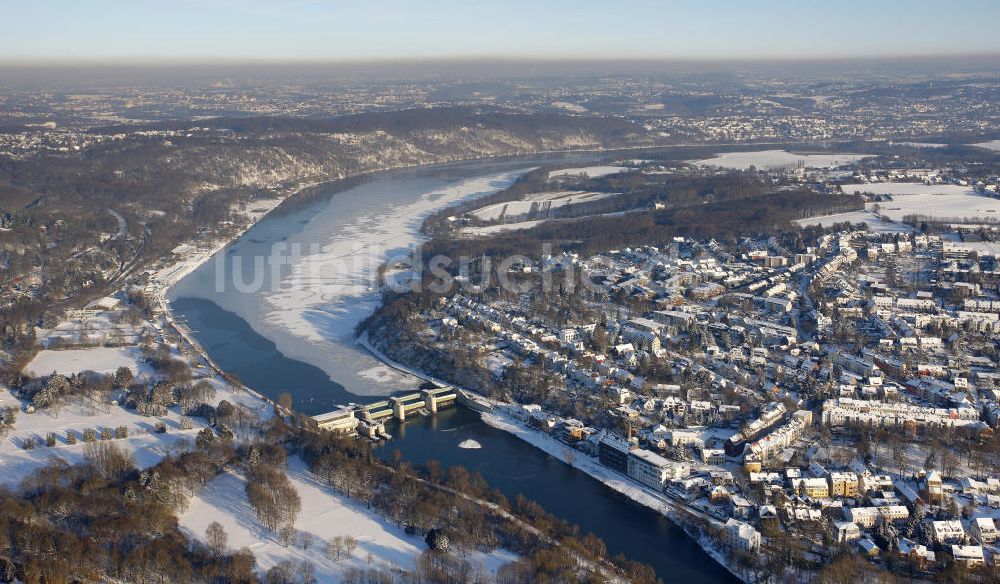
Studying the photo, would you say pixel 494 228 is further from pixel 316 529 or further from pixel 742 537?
pixel 742 537

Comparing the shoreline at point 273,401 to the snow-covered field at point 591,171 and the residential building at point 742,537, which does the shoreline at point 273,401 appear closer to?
the residential building at point 742,537

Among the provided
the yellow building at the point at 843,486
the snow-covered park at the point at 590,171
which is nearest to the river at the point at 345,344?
the yellow building at the point at 843,486

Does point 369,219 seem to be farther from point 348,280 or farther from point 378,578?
point 378,578

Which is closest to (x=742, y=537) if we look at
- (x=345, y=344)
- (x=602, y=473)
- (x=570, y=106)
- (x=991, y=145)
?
(x=602, y=473)

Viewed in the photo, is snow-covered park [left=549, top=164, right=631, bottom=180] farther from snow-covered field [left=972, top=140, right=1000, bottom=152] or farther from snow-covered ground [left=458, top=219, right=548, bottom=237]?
snow-covered field [left=972, top=140, right=1000, bottom=152]

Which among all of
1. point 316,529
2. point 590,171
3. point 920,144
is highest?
point 920,144
